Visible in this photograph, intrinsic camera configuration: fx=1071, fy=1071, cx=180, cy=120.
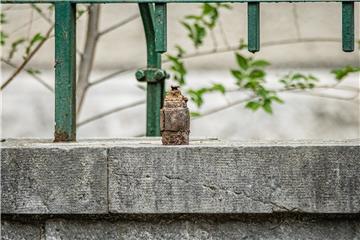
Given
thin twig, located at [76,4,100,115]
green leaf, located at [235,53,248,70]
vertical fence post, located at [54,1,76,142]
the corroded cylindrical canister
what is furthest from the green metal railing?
thin twig, located at [76,4,100,115]

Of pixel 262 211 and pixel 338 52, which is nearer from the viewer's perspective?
pixel 262 211

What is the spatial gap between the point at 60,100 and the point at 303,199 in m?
0.83

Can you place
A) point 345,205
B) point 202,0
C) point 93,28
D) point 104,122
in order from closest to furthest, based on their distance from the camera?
point 345,205
point 202,0
point 93,28
point 104,122

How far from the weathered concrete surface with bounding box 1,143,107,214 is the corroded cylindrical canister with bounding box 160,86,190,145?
231mm

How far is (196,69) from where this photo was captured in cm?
705

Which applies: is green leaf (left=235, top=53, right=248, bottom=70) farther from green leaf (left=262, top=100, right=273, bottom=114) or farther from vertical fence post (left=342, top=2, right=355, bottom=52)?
vertical fence post (left=342, top=2, right=355, bottom=52)

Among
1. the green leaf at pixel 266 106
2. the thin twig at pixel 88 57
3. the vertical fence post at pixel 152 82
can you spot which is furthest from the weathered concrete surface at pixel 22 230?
the thin twig at pixel 88 57

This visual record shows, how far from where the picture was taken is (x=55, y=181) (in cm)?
301

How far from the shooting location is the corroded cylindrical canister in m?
3.11

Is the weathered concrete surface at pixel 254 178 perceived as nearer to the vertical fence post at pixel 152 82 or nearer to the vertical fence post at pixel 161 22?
the vertical fence post at pixel 161 22

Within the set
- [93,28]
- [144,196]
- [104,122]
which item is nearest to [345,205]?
[144,196]

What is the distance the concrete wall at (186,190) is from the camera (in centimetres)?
296

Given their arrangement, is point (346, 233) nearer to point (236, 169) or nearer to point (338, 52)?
point (236, 169)

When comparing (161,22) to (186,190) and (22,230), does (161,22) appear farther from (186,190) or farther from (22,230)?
(22,230)
